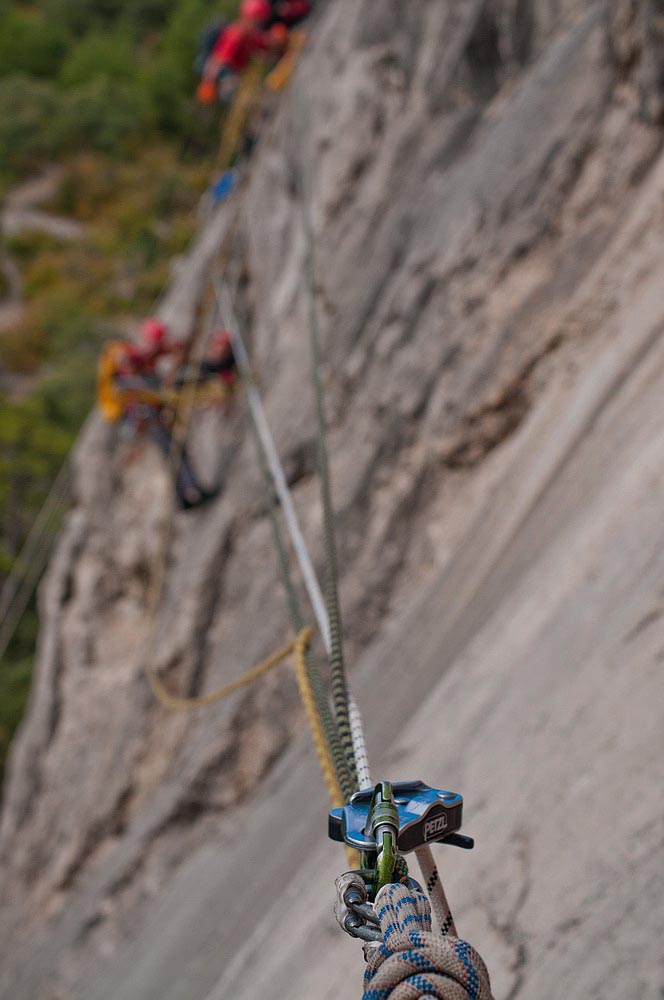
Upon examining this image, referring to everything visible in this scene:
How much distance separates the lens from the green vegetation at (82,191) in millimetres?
19167

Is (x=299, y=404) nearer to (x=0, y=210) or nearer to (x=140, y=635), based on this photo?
(x=140, y=635)

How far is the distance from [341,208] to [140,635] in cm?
351

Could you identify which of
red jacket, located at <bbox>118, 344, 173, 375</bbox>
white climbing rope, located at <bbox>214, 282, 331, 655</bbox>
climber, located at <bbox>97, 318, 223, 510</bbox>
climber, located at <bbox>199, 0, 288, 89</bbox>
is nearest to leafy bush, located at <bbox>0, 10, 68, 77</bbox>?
climber, located at <bbox>199, 0, 288, 89</bbox>

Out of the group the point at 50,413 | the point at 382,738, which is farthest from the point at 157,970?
the point at 50,413

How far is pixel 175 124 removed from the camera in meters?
33.7

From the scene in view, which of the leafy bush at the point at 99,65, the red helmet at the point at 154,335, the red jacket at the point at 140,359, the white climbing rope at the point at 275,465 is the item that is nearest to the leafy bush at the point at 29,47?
the leafy bush at the point at 99,65

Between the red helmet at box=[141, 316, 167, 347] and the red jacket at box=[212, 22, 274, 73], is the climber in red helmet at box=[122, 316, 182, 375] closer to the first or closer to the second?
the red helmet at box=[141, 316, 167, 347]

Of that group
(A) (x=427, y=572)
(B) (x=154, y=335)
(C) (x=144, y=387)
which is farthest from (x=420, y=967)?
(B) (x=154, y=335)

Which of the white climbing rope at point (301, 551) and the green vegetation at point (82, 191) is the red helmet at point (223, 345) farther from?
the green vegetation at point (82, 191)

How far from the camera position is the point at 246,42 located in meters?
9.16

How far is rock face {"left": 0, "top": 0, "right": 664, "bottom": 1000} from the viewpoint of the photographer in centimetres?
216

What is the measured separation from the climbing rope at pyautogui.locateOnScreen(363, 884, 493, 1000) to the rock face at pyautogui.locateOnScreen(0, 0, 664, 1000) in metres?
0.59

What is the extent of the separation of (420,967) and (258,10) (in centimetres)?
951

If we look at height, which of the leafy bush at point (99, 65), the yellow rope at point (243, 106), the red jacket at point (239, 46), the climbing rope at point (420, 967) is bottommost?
the climbing rope at point (420, 967)
